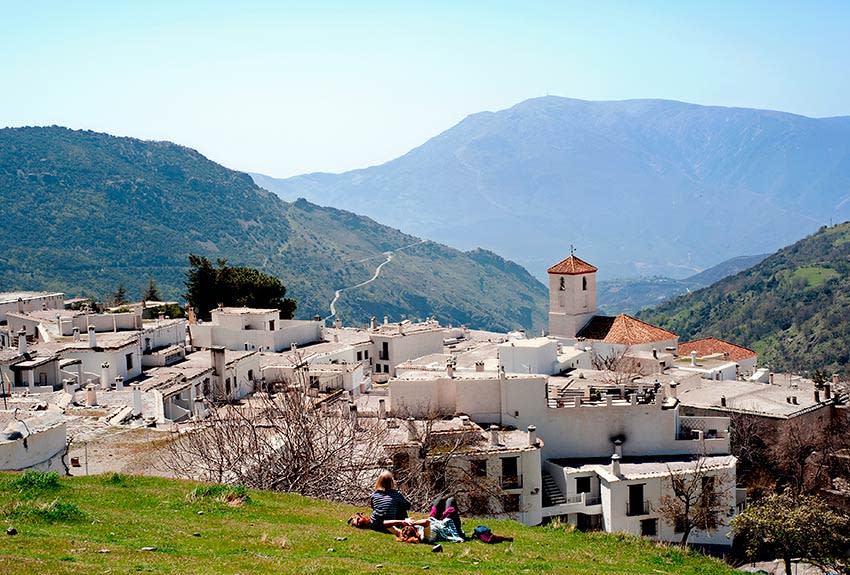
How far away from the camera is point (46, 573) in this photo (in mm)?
11180

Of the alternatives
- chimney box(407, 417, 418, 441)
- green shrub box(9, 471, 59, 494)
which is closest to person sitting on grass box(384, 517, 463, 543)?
green shrub box(9, 471, 59, 494)

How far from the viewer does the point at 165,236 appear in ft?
493

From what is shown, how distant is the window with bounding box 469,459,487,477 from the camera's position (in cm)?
2944

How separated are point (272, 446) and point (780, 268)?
135 m

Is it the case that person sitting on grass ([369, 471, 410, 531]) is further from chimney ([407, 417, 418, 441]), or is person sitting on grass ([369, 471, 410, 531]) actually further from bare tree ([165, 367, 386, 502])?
chimney ([407, 417, 418, 441])

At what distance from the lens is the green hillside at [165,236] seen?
12605cm

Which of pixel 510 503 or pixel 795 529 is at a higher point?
pixel 510 503

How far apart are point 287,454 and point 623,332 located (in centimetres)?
3756

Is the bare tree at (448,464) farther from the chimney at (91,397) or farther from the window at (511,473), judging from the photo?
the chimney at (91,397)

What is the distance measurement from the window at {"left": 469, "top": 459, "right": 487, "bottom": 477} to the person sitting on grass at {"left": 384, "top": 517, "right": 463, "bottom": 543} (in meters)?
12.9

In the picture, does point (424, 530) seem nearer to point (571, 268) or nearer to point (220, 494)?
point (220, 494)

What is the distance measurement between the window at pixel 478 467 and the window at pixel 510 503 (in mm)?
961

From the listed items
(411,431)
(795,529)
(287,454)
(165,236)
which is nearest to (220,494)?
(287,454)

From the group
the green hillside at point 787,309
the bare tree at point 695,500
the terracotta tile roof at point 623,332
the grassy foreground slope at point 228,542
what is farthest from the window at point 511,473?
the green hillside at point 787,309
